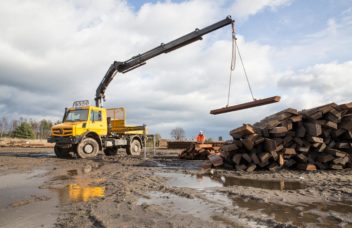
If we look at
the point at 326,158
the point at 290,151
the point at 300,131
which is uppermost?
the point at 300,131

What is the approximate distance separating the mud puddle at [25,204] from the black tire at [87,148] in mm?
7210

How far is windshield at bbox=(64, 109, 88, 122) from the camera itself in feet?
54.6

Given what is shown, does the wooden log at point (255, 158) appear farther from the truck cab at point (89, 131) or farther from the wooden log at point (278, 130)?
the truck cab at point (89, 131)

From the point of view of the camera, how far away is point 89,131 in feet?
Result: 53.8

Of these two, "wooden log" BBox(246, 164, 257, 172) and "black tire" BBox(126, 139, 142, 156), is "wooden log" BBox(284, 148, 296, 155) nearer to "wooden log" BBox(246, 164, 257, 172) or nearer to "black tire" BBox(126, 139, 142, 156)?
"wooden log" BBox(246, 164, 257, 172)


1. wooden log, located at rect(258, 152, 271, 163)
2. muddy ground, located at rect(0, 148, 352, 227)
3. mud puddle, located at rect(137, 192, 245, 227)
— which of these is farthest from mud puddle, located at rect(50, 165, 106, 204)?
wooden log, located at rect(258, 152, 271, 163)

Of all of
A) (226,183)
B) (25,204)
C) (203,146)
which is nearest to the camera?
(25,204)

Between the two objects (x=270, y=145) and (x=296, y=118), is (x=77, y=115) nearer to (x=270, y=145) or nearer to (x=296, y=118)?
(x=270, y=145)

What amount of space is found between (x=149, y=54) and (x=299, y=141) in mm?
9032

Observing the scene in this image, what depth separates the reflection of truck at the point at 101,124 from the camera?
15789 mm

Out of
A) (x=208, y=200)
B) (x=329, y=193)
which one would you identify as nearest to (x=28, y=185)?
(x=208, y=200)

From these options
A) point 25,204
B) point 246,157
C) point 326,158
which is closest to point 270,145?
point 246,157

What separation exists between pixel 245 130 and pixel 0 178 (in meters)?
7.11

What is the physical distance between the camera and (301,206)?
5.52 m
